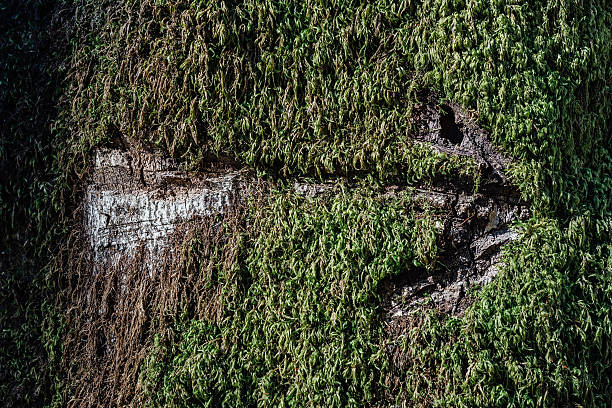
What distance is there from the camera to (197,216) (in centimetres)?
272

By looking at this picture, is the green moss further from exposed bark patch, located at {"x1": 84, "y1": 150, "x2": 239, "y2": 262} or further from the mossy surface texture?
exposed bark patch, located at {"x1": 84, "y1": 150, "x2": 239, "y2": 262}

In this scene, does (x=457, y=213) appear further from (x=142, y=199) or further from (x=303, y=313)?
(x=142, y=199)

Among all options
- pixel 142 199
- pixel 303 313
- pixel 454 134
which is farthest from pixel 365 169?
pixel 142 199

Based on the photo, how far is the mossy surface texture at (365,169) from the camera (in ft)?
7.98

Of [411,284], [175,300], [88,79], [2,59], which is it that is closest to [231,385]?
[175,300]

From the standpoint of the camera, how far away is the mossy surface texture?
2.43 meters

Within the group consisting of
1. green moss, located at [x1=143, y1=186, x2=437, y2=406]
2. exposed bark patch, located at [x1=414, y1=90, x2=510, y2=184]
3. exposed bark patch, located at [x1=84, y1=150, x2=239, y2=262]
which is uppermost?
exposed bark patch, located at [x1=414, y1=90, x2=510, y2=184]

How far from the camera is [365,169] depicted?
2.58 metres

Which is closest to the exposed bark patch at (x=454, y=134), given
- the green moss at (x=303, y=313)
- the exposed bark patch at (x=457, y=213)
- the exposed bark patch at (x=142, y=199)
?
the exposed bark patch at (x=457, y=213)

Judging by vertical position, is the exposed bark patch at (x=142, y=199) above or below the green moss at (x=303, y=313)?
above

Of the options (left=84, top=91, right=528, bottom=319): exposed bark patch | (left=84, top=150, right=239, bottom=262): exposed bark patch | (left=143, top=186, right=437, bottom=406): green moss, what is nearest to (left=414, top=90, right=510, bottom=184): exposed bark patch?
(left=84, top=91, right=528, bottom=319): exposed bark patch

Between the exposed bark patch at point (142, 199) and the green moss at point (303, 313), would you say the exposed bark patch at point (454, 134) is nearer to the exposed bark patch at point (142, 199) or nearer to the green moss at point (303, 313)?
the green moss at point (303, 313)

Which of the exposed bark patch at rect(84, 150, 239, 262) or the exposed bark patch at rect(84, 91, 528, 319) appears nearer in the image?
the exposed bark patch at rect(84, 91, 528, 319)

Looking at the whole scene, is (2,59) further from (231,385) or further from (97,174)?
(231,385)
